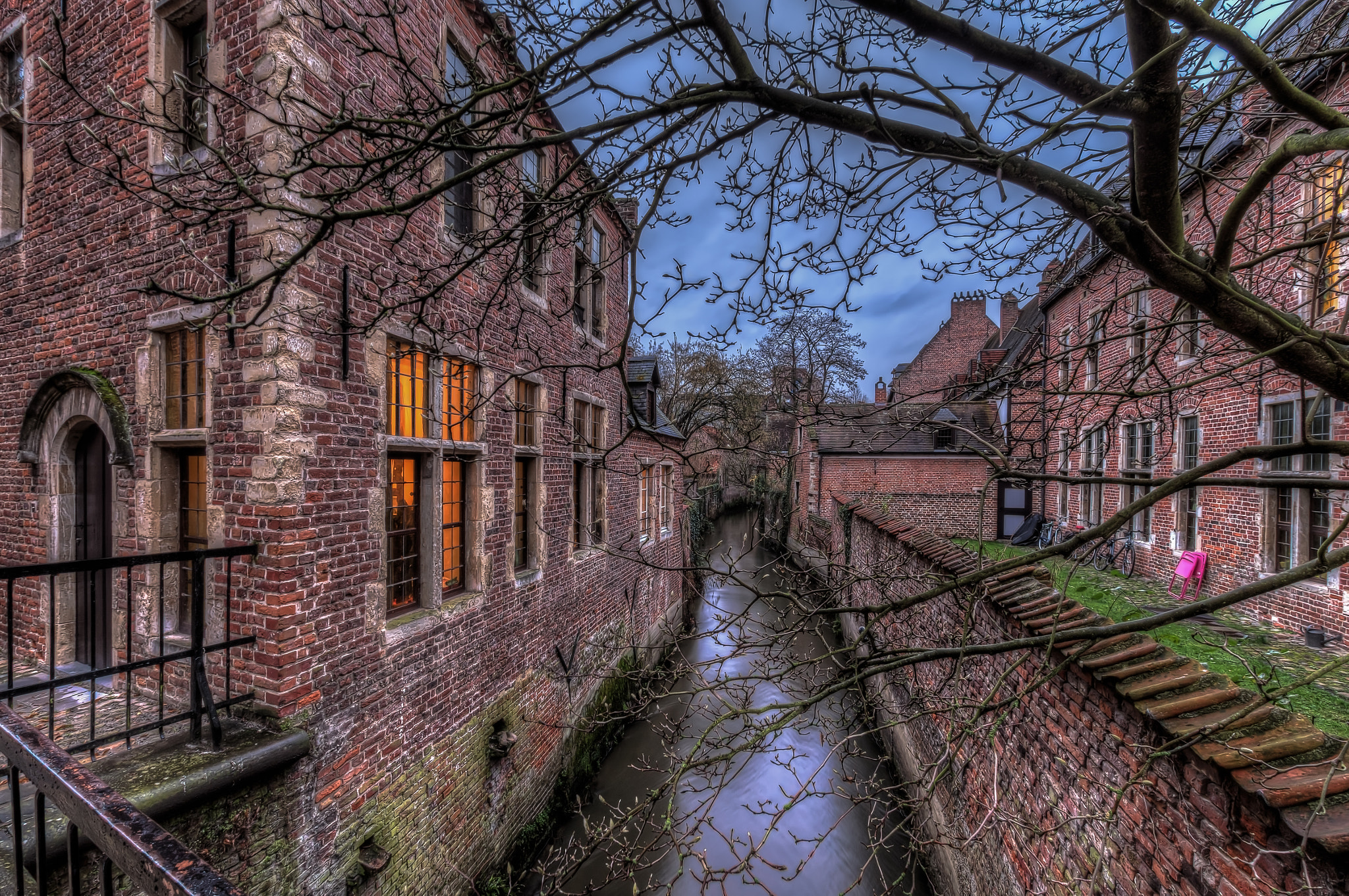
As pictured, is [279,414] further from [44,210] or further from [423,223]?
[44,210]

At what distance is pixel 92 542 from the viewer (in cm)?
495

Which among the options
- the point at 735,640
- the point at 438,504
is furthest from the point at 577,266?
the point at 735,640

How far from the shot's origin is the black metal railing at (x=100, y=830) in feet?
2.91

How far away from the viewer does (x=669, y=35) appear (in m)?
2.52

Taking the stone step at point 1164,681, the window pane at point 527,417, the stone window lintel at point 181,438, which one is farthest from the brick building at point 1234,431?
the stone window lintel at point 181,438

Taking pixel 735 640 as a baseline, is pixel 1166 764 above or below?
below

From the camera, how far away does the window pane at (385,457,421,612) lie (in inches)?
186

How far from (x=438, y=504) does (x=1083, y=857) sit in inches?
215

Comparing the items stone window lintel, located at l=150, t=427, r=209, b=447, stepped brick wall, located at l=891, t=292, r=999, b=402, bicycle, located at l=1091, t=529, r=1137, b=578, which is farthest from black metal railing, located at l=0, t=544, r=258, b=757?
stepped brick wall, located at l=891, t=292, r=999, b=402

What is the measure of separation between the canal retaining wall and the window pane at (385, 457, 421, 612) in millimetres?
3701

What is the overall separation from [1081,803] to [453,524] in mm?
5506

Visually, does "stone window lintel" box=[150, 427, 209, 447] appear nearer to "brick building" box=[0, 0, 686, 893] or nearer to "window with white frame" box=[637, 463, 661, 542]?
"brick building" box=[0, 0, 686, 893]

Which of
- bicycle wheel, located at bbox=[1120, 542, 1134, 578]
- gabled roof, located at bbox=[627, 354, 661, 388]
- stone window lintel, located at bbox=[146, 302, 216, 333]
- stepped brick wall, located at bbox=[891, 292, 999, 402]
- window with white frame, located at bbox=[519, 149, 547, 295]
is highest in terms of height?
stepped brick wall, located at bbox=[891, 292, 999, 402]

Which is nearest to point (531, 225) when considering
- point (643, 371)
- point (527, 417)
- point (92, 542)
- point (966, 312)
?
point (527, 417)
